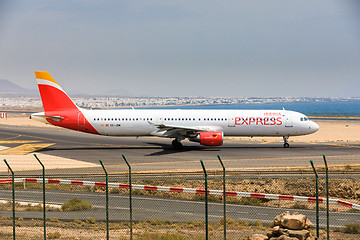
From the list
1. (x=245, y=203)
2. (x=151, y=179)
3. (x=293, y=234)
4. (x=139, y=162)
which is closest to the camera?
(x=293, y=234)

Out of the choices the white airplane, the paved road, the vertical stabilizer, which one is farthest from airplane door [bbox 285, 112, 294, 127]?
the vertical stabilizer

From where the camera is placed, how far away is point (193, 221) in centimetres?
2069

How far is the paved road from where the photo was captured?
21.4 m

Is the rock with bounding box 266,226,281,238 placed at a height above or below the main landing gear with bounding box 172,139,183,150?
below

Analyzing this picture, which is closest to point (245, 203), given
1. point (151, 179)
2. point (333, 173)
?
point (151, 179)

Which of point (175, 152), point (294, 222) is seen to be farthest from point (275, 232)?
point (175, 152)

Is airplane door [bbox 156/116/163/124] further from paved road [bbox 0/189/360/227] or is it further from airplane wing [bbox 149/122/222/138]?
paved road [bbox 0/189/360/227]

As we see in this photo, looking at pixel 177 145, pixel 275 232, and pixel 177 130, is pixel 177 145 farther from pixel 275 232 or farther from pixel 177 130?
pixel 275 232

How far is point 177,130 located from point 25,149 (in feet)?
59.0

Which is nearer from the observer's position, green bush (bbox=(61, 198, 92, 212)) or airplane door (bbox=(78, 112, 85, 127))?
green bush (bbox=(61, 198, 92, 212))

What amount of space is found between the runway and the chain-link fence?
483cm

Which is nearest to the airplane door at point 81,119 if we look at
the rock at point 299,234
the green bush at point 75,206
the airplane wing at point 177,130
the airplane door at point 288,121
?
the airplane wing at point 177,130

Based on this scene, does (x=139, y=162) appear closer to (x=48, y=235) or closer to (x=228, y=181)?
(x=228, y=181)

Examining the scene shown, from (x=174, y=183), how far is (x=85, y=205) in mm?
7996
